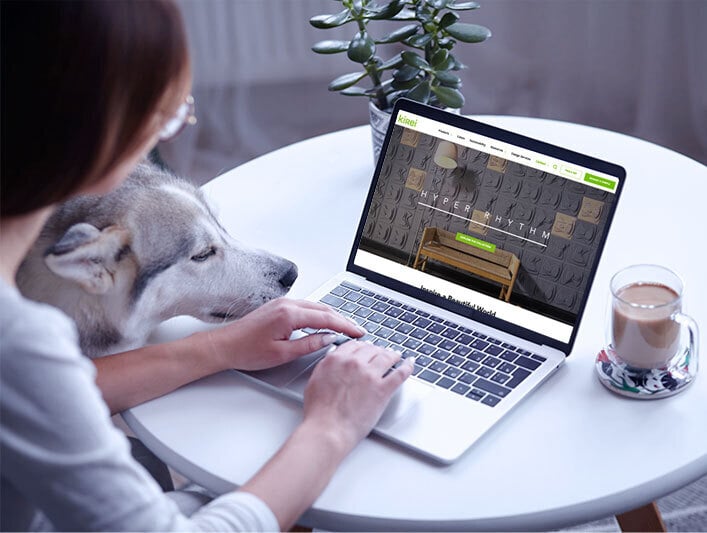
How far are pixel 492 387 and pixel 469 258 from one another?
191mm

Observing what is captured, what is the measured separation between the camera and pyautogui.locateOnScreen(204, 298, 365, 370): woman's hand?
0.97m

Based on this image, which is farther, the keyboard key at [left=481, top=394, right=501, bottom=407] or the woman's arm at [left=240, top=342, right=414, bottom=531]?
the keyboard key at [left=481, top=394, right=501, bottom=407]

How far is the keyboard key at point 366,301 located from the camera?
3.56 feet

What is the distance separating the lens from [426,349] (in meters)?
1.00

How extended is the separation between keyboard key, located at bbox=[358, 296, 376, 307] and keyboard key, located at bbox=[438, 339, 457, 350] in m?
0.12

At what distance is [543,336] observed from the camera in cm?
100

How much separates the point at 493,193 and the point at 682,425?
35cm

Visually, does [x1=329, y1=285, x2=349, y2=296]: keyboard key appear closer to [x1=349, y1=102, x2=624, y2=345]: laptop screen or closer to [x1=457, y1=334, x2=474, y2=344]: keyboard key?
[x1=349, y1=102, x2=624, y2=345]: laptop screen

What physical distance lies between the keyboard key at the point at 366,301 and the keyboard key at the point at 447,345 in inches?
4.7

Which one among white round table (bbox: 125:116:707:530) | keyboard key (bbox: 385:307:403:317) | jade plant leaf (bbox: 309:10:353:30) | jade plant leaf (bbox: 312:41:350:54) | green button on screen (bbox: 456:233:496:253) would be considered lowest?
white round table (bbox: 125:116:707:530)

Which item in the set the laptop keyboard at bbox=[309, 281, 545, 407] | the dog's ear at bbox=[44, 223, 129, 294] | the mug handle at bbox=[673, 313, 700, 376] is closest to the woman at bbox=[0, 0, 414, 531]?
the dog's ear at bbox=[44, 223, 129, 294]

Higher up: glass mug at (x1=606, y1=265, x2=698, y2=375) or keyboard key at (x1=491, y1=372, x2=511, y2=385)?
glass mug at (x1=606, y1=265, x2=698, y2=375)

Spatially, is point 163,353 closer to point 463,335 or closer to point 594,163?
point 463,335

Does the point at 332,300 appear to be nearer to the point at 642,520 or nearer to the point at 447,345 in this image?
the point at 447,345
